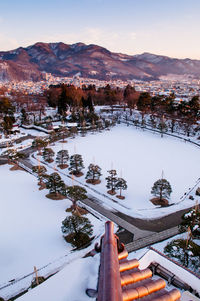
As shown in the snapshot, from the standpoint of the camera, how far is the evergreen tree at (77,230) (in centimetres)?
1119

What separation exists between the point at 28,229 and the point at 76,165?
8.46 metres

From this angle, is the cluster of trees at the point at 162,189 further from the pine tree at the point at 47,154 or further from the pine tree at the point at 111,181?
the pine tree at the point at 47,154

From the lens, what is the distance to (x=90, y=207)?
1512 centimetres

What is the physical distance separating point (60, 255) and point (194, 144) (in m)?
25.8

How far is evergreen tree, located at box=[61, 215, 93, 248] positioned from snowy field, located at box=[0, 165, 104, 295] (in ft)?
1.73

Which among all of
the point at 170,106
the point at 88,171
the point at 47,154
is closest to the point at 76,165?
the point at 88,171

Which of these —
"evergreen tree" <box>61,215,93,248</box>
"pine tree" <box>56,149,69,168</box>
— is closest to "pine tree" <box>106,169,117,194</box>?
"evergreen tree" <box>61,215,93,248</box>

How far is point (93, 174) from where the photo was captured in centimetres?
1838

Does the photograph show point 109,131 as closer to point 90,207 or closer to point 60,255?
point 90,207

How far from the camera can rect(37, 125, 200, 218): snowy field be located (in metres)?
15.9

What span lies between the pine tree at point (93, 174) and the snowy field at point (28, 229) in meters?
3.76

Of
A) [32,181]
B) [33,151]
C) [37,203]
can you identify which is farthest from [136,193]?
[33,151]

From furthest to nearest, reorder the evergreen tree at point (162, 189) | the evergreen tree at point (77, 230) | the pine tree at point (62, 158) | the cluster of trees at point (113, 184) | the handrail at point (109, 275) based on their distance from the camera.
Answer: the pine tree at point (62, 158)
the cluster of trees at point (113, 184)
the evergreen tree at point (162, 189)
the evergreen tree at point (77, 230)
the handrail at point (109, 275)

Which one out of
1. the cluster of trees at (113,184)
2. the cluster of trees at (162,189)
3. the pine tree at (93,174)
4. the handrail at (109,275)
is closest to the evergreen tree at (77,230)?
the cluster of trees at (113,184)
